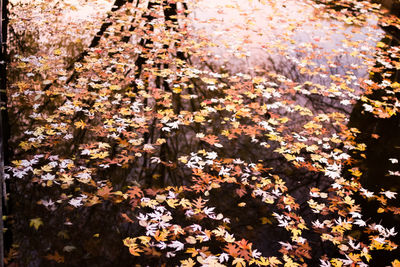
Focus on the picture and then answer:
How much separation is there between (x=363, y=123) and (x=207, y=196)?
154 inches

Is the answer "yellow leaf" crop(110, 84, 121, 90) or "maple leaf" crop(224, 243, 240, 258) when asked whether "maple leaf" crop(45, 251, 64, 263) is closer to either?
"maple leaf" crop(224, 243, 240, 258)

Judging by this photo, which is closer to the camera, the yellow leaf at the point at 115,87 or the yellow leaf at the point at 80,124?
the yellow leaf at the point at 80,124

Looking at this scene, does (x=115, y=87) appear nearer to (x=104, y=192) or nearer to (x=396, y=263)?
(x=104, y=192)

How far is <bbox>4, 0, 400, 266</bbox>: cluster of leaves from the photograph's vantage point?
4.11m

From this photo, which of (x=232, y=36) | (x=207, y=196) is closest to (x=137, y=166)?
(x=207, y=196)

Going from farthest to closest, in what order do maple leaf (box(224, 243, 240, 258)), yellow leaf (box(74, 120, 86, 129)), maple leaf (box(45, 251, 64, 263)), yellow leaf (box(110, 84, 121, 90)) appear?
yellow leaf (box(110, 84, 121, 90)) → yellow leaf (box(74, 120, 86, 129)) → maple leaf (box(224, 243, 240, 258)) → maple leaf (box(45, 251, 64, 263))

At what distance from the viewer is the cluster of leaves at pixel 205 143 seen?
411 centimetres

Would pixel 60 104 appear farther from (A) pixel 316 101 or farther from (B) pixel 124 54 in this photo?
(A) pixel 316 101

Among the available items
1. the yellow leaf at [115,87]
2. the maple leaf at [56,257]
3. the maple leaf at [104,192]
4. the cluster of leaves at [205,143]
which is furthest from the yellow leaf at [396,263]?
the yellow leaf at [115,87]

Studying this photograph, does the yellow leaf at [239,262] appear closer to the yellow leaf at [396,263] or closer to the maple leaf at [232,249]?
the maple leaf at [232,249]

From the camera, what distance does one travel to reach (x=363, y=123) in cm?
671

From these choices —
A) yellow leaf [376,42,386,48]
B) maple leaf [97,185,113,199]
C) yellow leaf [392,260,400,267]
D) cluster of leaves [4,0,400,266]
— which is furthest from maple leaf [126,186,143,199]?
yellow leaf [376,42,386,48]

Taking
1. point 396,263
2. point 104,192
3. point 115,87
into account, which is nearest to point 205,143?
point 104,192

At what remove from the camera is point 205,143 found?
5.63 m
